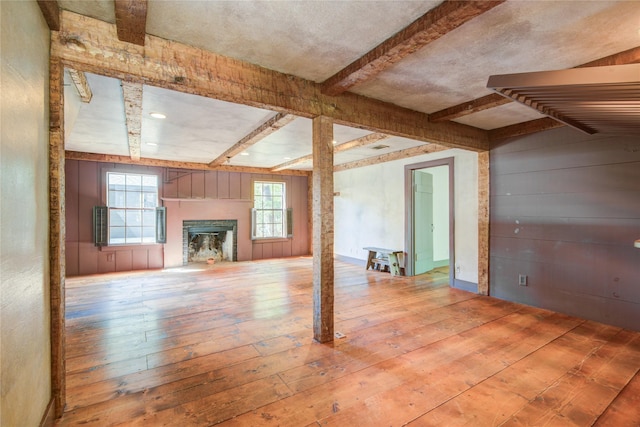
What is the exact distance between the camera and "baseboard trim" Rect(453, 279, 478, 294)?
4375 mm

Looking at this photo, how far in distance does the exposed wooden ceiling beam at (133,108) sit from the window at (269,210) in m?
3.45

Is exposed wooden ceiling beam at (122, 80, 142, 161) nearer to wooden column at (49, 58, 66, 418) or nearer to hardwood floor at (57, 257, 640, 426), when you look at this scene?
wooden column at (49, 58, 66, 418)

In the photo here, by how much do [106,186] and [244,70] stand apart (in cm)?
523

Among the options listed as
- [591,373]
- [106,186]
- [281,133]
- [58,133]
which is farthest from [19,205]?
[106,186]

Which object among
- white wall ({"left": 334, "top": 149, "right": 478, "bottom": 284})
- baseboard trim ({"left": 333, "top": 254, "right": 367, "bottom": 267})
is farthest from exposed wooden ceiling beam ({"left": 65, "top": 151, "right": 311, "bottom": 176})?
baseboard trim ({"left": 333, "top": 254, "right": 367, "bottom": 267})

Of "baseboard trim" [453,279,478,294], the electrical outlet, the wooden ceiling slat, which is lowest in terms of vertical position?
"baseboard trim" [453,279,478,294]

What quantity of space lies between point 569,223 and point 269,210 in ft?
20.0

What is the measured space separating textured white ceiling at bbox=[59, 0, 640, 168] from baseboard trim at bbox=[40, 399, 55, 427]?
2.25 m

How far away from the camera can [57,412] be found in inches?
67.3

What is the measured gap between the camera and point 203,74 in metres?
2.09

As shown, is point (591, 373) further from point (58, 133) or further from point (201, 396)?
point (58, 133)

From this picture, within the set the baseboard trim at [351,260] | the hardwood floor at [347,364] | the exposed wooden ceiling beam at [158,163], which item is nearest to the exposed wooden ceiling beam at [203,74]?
the hardwood floor at [347,364]

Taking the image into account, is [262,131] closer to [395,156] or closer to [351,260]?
[395,156]

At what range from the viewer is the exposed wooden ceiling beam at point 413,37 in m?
1.52
